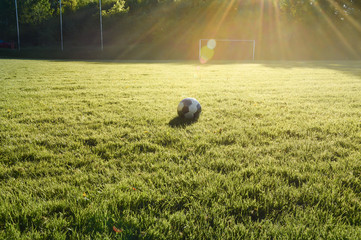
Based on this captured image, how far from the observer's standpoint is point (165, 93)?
648cm

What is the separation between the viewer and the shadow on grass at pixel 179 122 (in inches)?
148

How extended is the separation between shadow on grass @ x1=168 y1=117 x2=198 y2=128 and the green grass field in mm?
21

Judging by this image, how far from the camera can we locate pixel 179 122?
393 centimetres

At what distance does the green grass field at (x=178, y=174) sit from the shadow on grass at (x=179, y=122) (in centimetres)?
2

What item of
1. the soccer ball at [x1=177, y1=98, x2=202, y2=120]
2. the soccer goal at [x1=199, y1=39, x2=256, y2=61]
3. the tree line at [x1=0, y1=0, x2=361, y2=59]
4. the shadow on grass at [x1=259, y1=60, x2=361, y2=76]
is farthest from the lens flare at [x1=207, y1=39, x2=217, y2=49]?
the soccer ball at [x1=177, y1=98, x2=202, y2=120]

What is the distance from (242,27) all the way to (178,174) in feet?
115

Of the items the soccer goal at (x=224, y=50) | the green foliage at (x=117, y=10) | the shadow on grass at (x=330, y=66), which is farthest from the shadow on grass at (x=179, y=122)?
the green foliage at (x=117, y=10)

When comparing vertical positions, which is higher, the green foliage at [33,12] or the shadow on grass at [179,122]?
the green foliage at [33,12]

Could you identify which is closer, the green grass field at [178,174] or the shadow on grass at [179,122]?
the green grass field at [178,174]

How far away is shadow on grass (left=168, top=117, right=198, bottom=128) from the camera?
3.77m

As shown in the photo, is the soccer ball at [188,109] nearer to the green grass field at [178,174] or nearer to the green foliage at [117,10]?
the green grass field at [178,174]

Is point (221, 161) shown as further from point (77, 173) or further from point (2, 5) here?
point (2, 5)

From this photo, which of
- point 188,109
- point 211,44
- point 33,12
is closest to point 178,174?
point 188,109

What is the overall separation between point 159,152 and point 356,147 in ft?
7.48
